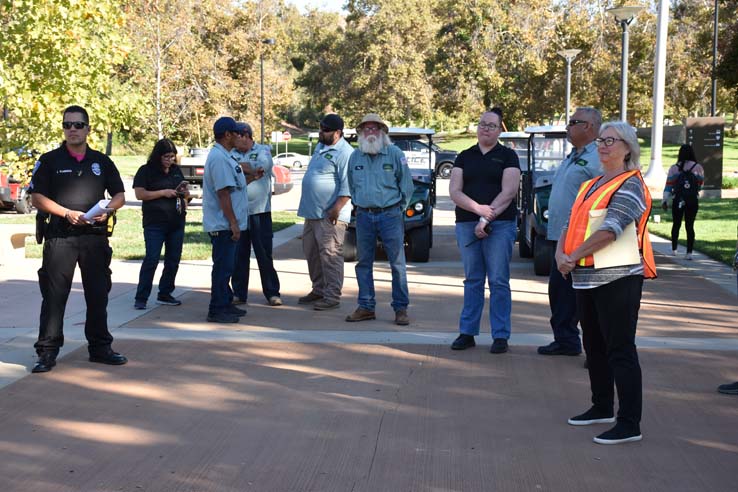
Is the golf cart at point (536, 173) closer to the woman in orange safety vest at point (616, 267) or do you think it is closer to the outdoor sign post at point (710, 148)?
the woman in orange safety vest at point (616, 267)

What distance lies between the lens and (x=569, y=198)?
7219 millimetres

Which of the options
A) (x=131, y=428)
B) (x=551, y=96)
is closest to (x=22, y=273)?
(x=131, y=428)

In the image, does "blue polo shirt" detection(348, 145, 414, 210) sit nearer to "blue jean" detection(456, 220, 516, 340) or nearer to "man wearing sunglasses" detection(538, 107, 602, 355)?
"blue jean" detection(456, 220, 516, 340)

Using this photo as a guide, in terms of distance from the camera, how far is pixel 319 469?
4.88 metres

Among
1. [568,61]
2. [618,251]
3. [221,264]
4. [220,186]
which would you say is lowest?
[221,264]

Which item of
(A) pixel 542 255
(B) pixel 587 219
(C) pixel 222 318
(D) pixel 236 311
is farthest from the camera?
(A) pixel 542 255

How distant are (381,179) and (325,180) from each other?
107cm

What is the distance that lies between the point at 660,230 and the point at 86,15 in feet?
37.2

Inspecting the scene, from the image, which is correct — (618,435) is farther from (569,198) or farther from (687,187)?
(687,187)

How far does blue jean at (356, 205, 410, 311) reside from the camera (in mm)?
8750

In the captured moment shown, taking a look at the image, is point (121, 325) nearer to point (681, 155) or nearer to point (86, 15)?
point (86, 15)

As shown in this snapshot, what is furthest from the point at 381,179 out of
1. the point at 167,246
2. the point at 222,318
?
the point at 167,246

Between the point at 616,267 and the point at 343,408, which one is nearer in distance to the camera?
the point at 616,267

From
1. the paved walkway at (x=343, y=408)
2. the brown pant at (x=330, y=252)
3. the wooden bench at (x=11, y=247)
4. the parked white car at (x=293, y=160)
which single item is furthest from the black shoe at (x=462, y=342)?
the parked white car at (x=293, y=160)
